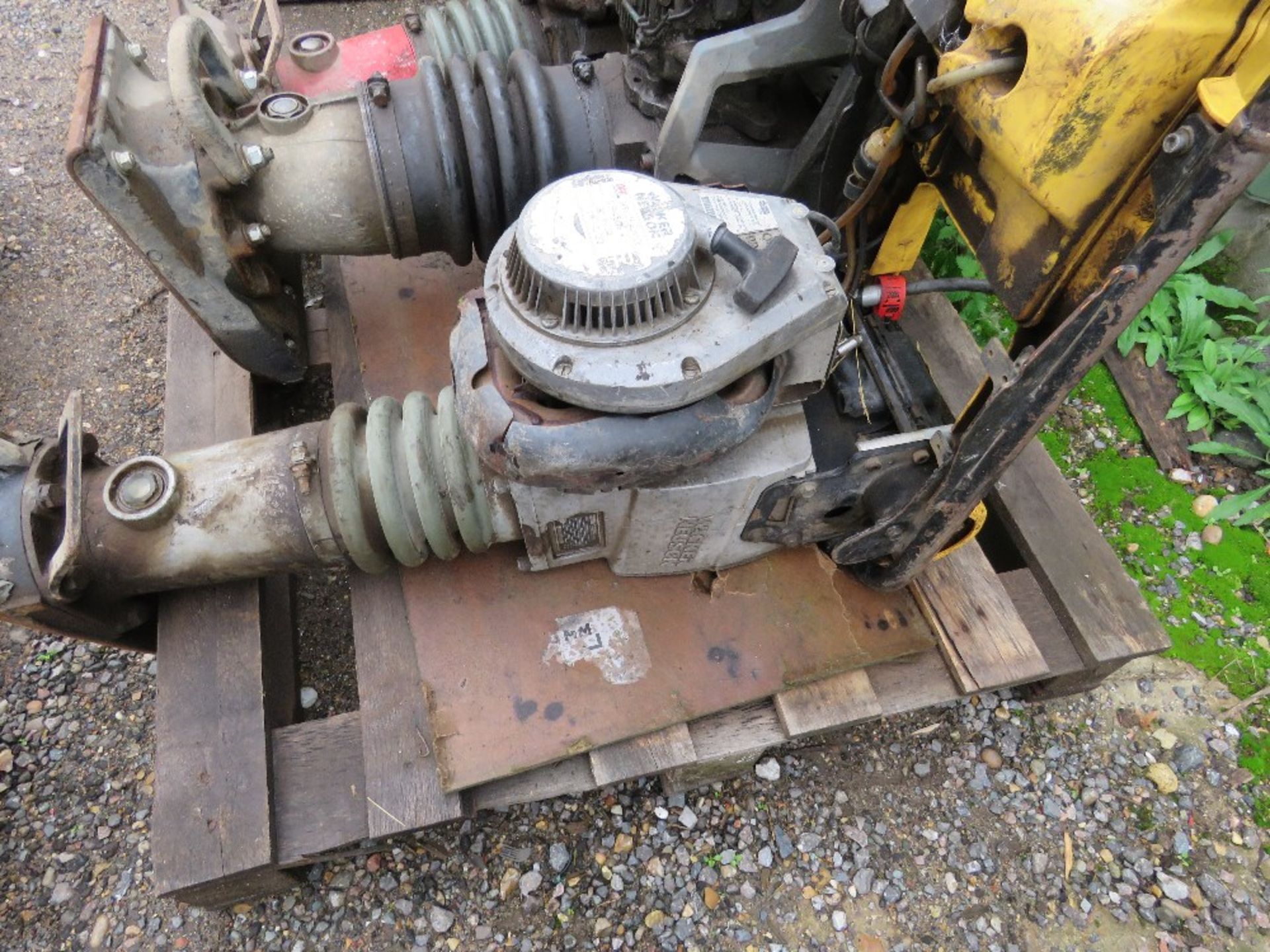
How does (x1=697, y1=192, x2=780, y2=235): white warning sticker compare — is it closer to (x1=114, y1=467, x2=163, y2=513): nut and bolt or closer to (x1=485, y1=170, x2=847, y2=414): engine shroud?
(x1=485, y1=170, x2=847, y2=414): engine shroud

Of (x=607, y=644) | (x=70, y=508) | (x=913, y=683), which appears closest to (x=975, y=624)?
(x=913, y=683)

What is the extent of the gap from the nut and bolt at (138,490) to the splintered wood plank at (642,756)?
0.99 m

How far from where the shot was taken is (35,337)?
2.66 m

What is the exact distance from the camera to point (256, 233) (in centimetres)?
172

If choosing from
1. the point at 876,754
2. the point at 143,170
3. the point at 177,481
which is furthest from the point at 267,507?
the point at 876,754

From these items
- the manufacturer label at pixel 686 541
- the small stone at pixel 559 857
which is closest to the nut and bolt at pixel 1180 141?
the manufacturer label at pixel 686 541

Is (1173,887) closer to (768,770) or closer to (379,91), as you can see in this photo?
(768,770)

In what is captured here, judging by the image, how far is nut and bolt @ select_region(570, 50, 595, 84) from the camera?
6.17ft

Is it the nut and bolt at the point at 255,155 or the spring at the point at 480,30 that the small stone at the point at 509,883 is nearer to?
the nut and bolt at the point at 255,155

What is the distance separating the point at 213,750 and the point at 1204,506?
8.82ft

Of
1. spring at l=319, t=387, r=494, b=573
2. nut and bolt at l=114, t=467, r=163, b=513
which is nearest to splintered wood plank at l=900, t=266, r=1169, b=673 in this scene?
spring at l=319, t=387, r=494, b=573

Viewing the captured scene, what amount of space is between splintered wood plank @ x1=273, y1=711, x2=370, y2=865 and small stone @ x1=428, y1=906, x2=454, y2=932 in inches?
12.6

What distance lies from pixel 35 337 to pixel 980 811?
315cm

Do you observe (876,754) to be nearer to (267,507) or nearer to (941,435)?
(941,435)
